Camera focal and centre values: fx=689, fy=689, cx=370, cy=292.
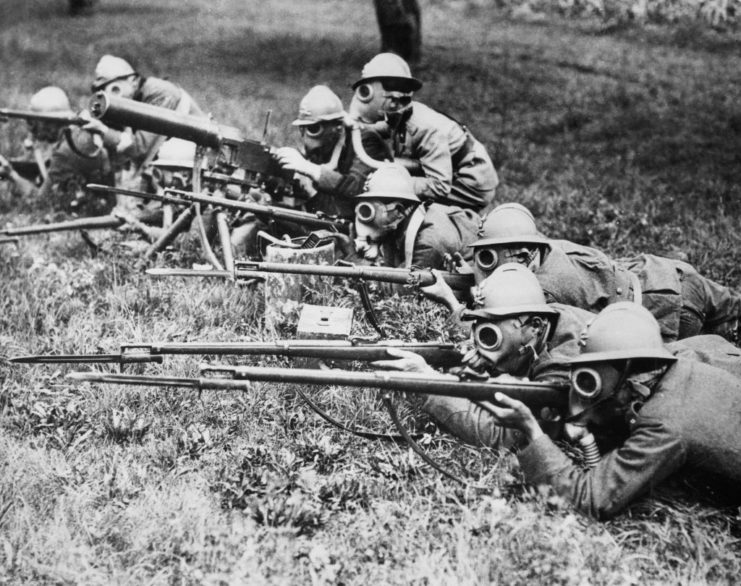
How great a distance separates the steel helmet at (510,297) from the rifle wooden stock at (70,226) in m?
4.53

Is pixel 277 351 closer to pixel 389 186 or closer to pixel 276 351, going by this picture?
Answer: pixel 276 351

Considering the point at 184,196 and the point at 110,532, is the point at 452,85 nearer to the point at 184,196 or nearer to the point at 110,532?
the point at 184,196

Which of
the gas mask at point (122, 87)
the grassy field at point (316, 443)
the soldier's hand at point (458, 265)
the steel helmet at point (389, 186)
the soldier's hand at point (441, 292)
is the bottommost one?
the grassy field at point (316, 443)

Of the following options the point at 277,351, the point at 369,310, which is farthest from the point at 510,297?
the point at 369,310

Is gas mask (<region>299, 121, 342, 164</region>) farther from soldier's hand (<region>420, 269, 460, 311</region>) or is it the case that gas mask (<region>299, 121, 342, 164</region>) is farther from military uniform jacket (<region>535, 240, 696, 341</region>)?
military uniform jacket (<region>535, 240, 696, 341</region>)

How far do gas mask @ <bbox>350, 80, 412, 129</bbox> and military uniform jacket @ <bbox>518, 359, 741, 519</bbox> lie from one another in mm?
4196

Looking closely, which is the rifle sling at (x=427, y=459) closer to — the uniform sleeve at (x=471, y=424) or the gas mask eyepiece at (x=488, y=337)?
the uniform sleeve at (x=471, y=424)

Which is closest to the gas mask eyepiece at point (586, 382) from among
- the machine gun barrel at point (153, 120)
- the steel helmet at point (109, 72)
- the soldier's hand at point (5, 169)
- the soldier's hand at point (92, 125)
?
the machine gun barrel at point (153, 120)

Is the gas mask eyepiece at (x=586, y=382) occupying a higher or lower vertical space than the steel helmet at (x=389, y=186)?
lower

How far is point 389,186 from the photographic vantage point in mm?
5852

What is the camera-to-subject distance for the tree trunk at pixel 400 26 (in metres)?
12.6

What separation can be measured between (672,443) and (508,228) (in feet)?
7.56

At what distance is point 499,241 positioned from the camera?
202 inches

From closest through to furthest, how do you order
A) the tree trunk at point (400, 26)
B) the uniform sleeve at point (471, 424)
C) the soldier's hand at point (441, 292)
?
the uniform sleeve at point (471, 424) → the soldier's hand at point (441, 292) → the tree trunk at point (400, 26)
